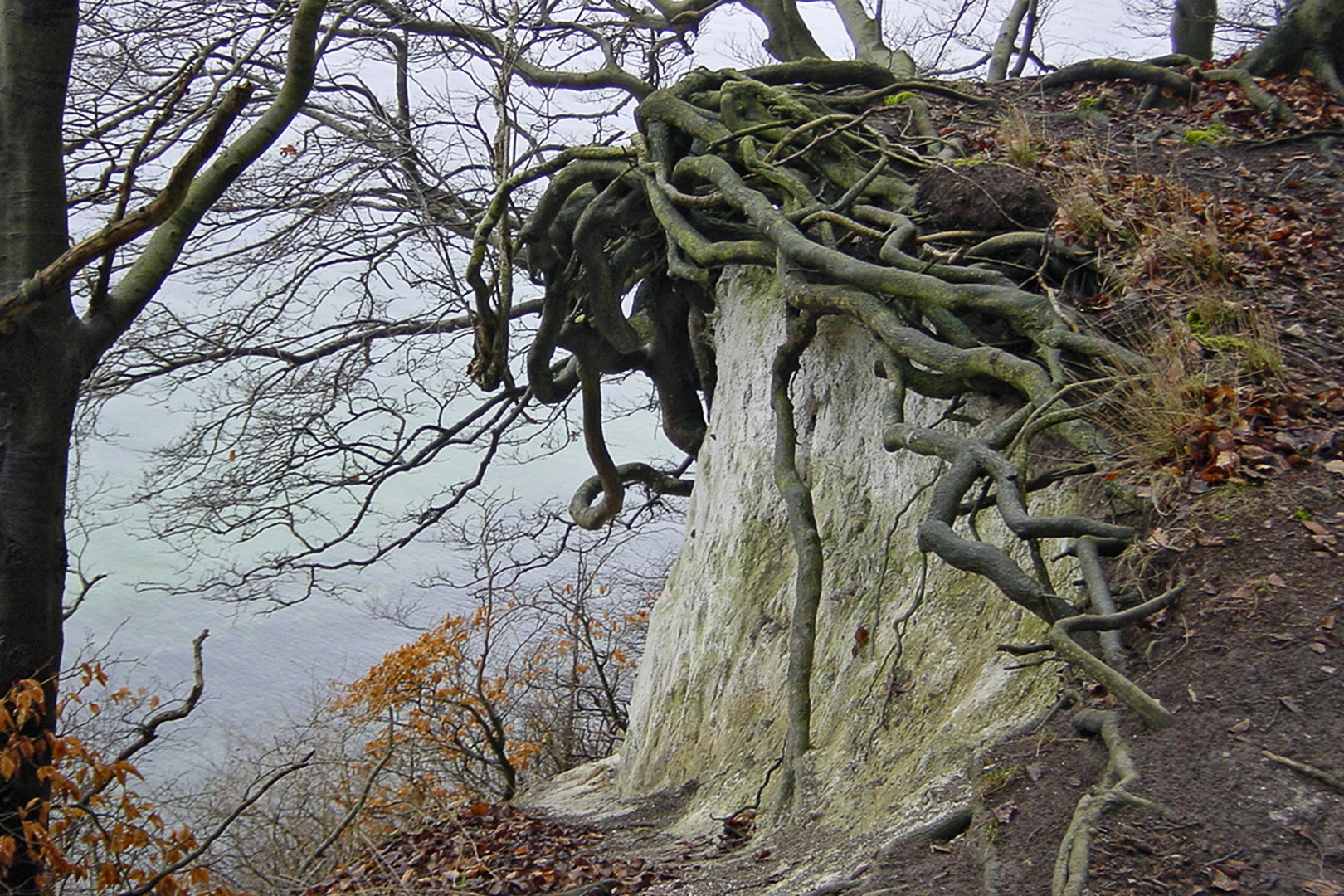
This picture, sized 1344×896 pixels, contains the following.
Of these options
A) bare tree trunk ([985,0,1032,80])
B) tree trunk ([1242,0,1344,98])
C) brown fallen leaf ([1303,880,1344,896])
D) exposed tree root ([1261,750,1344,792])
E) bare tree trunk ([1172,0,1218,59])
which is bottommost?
brown fallen leaf ([1303,880,1344,896])

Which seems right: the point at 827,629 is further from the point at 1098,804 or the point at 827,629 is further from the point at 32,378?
the point at 32,378

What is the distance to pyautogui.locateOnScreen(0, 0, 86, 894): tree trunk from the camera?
14.4ft

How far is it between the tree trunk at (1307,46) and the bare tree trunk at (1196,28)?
177 cm

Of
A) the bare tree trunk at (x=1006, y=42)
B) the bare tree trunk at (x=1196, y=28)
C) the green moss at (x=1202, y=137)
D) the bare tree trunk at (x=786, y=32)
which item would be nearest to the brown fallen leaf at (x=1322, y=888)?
the green moss at (x=1202, y=137)

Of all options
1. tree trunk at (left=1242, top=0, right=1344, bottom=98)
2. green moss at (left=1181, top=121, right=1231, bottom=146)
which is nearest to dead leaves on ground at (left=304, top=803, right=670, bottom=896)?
green moss at (left=1181, top=121, right=1231, bottom=146)

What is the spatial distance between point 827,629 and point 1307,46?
19.3ft

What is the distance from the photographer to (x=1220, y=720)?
Result: 8.92ft

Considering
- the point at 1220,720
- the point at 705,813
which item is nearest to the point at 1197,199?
the point at 1220,720

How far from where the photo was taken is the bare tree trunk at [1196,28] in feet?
31.2

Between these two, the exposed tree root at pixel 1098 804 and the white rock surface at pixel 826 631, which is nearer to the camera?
the exposed tree root at pixel 1098 804

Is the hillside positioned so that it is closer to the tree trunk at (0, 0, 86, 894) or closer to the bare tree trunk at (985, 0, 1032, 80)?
the tree trunk at (0, 0, 86, 894)

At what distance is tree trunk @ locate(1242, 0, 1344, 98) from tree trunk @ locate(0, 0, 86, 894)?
24.7 feet

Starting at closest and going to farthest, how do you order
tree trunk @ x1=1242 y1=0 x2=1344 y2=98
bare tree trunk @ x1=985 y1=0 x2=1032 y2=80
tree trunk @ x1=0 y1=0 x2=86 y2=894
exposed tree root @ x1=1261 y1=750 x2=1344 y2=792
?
1. exposed tree root @ x1=1261 y1=750 x2=1344 y2=792
2. tree trunk @ x1=0 y1=0 x2=86 y2=894
3. tree trunk @ x1=1242 y1=0 x2=1344 y2=98
4. bare tree trunk @ x1=985 y1=0 x2=1032 y2=80

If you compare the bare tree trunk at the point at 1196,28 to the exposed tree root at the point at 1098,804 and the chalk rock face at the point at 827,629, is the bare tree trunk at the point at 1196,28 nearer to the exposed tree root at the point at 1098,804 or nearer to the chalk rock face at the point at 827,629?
the chalk rock face at the point at 827,629
